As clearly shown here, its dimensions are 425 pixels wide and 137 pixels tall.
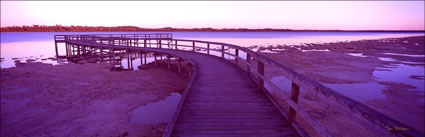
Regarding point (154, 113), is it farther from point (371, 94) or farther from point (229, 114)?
point (371, 94)

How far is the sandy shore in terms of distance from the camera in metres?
6.72

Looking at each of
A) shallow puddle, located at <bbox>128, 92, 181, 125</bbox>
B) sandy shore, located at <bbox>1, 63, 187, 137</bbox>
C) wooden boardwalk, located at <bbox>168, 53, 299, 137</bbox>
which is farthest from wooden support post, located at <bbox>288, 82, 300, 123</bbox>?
shallow puddle, located at <bbox>128, 92, 181, 125</bbox>

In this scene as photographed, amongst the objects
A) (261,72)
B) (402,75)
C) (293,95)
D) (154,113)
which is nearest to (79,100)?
(154,113)

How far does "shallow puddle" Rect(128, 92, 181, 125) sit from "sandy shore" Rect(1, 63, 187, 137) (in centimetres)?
24

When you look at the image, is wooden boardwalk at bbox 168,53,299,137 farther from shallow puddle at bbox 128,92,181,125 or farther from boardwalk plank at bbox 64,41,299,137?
shallow puddle at bbox 128,92,181,125

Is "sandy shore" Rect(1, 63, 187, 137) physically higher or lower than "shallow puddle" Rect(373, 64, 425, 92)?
lower

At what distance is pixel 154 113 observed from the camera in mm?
8367

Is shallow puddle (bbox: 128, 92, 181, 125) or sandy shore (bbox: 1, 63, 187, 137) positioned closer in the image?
sandy shore (bbox: 1, 63, 187, 137)

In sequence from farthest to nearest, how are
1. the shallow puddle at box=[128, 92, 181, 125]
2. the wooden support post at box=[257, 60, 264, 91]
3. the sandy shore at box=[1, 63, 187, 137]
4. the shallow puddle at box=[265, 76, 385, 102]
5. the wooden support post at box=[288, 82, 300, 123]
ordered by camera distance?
1. the shallow puddle at box=[265, 76, 385, 102]
2. the shallow puddle at box=[128, 92, 181, 125]
3. the sandy shore at box=[1, 63, 187, 137]
4. the wooden support post at box=[257, 60, 264, 91]
5. the wooden support post at box=[288, 82, 300, 123]

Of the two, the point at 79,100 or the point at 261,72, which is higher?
the point at 261,72

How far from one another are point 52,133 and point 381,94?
11.9m

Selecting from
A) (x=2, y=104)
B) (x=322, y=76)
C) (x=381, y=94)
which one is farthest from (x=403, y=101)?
(x=2, y=104)

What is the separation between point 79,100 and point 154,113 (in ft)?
11.0

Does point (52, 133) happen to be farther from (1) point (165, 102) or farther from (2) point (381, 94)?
(2) point (381, 94)
